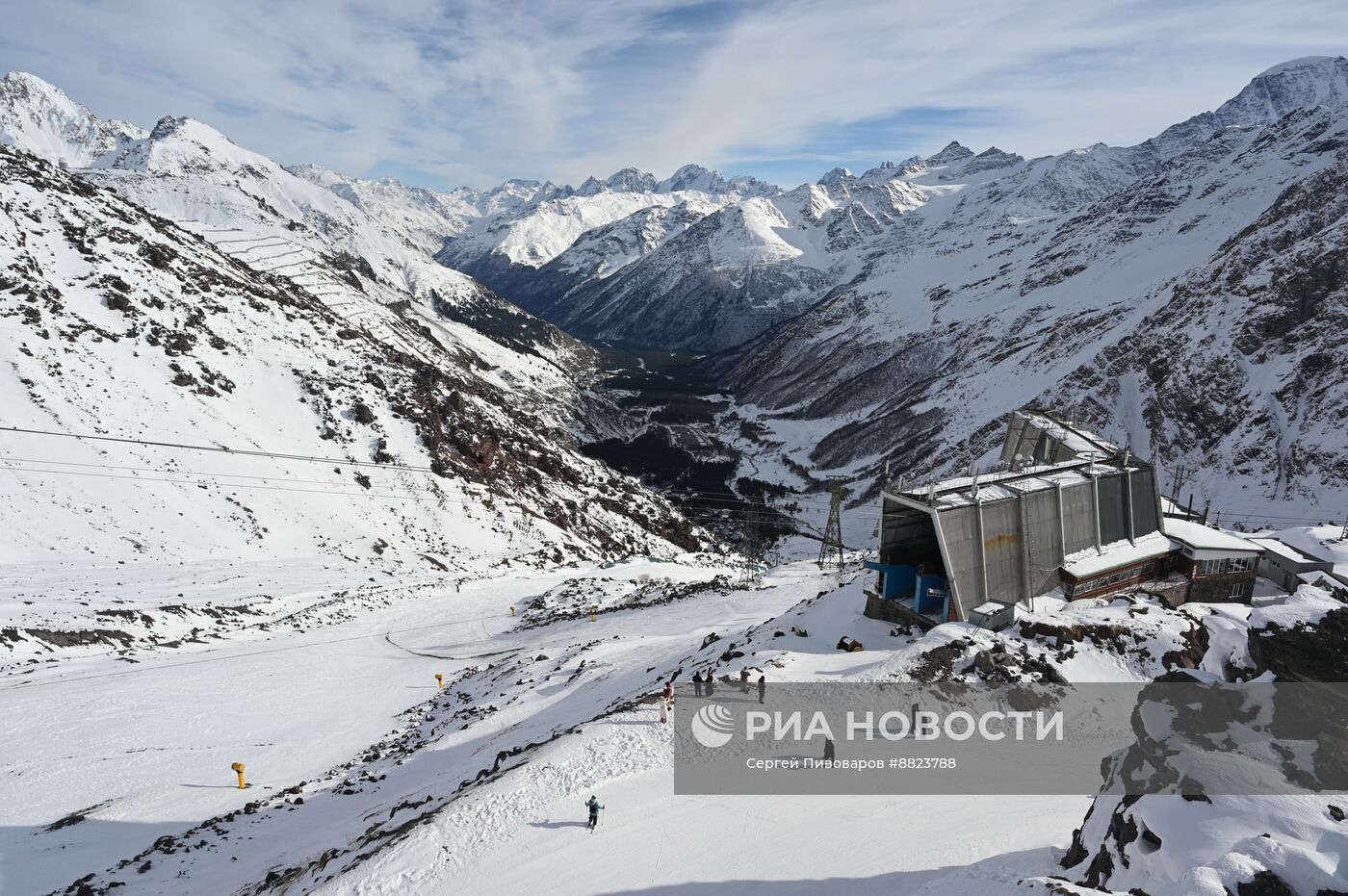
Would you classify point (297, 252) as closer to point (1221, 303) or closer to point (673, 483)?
point (673, 483)

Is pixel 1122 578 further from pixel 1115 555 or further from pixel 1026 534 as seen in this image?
pixel 1026 534

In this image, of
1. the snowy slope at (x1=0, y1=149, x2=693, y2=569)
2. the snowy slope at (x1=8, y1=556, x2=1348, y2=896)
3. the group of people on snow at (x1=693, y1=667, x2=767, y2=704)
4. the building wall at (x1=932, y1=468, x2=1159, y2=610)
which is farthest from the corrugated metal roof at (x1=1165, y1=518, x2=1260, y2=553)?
the snowy slope at (x1=0, y1=149, x2=693, y2=569)

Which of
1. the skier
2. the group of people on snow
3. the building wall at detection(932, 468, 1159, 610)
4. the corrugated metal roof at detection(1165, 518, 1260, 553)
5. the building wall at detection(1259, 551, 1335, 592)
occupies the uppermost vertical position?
the building wall at detection(932, 468, 1159, 610)

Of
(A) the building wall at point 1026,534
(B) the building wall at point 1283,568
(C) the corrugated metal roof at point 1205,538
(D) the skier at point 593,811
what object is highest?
(A) the building wall at point 1026,534

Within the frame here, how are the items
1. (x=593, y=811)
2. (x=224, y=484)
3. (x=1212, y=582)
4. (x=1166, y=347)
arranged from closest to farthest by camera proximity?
(x=593, y=811)
(x=1212, y=582)
(x=224, y=484)
(x=1166, y=347)

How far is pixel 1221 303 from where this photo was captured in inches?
3752

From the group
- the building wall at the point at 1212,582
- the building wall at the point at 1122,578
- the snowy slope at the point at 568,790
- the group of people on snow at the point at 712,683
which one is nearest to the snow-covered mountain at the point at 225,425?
the snowy slope at the point at 568,790

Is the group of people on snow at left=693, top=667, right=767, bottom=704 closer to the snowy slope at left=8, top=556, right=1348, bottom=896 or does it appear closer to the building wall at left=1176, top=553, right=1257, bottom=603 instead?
the snowy slope at left=8, top=556, right=1348, bottom=896

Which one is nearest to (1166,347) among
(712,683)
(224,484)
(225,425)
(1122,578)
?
(1122,578)

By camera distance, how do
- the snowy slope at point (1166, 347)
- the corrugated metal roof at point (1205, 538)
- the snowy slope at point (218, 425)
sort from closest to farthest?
the corrugated metal roof at point (1205, 538), the snowy slope at point (218, 425), the snowy slope at point (1166, 347)

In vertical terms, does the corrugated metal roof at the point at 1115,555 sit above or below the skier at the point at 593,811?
above

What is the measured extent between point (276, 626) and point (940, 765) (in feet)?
133

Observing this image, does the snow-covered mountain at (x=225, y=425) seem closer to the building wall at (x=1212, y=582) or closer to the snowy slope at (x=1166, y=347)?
the building wall at (x=1212, y=582)

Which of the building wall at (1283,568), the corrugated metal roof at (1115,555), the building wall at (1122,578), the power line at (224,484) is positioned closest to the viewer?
the building wall at (1122,578)
